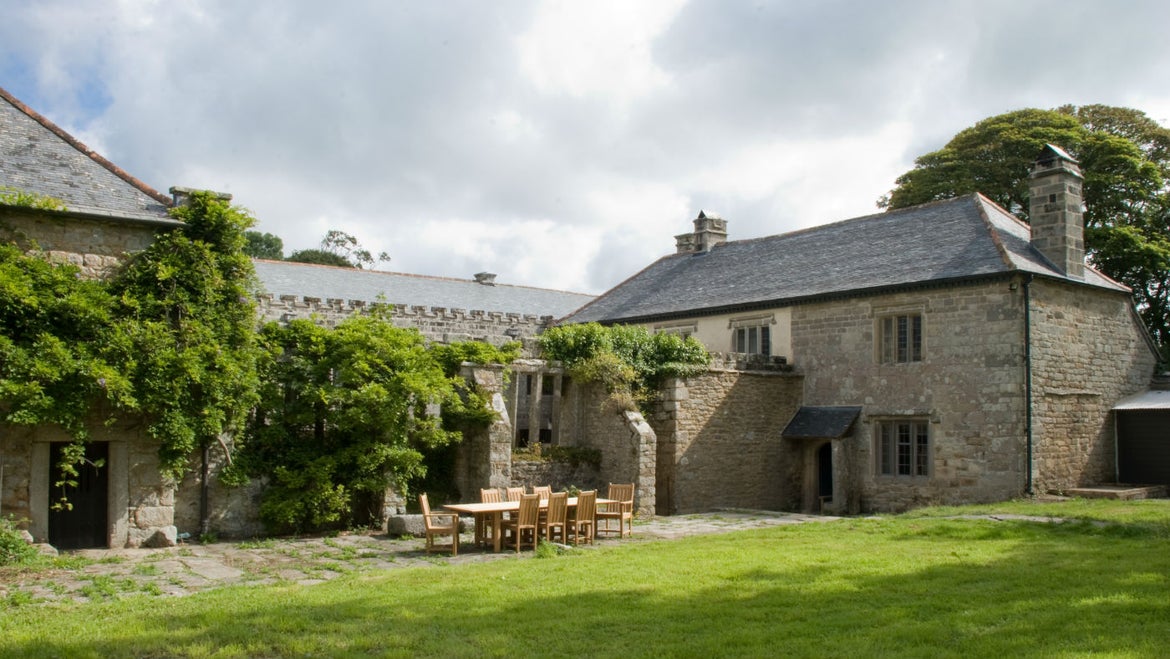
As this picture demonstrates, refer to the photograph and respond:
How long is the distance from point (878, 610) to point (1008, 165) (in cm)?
2552

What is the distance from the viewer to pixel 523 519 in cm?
1312

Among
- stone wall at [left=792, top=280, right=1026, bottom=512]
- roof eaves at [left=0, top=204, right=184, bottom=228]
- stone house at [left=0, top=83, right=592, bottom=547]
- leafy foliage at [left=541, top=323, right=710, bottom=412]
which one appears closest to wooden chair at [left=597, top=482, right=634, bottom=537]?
leafy foliage at [left=541, top=323, right=710, bottom=412]

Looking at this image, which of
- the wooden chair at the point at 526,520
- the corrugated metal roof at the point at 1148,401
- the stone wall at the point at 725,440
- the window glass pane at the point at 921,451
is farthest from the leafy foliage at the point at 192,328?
A: the corrugated metal roof at the point at 1148,401

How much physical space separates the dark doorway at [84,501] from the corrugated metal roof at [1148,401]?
19.6 m

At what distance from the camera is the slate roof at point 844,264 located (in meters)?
19.5

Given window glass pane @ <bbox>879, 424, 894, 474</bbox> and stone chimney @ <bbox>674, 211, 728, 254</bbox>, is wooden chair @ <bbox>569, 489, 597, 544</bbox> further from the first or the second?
stone chimney @ <bbox>674, 211, 728, 254</bbox>

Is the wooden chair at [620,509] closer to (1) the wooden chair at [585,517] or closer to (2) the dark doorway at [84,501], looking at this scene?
(1) the wooden chair at [585,517]

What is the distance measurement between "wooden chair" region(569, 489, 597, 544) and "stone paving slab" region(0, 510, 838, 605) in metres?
0.37

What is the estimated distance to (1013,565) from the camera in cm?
1054

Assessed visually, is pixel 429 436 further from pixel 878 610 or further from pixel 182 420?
pixel 878 610

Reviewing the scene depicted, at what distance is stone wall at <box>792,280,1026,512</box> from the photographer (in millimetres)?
18344

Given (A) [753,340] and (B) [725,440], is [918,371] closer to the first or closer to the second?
(B) [725,440]

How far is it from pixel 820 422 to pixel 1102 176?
547 inches

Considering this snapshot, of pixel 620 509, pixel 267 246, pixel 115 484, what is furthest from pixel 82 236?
pixel 267 246
